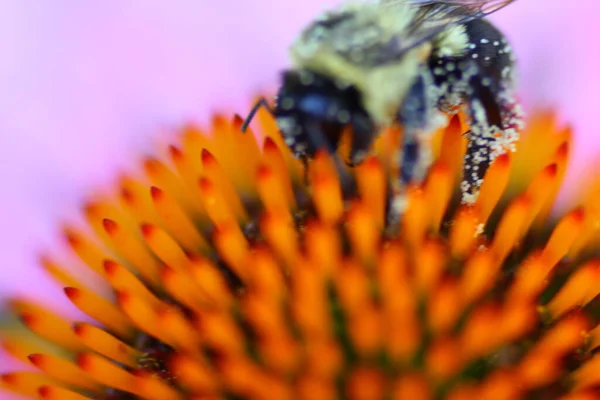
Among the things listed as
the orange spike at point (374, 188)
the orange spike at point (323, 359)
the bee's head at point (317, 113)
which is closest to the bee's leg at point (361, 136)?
the bee's head at point (317, 113)

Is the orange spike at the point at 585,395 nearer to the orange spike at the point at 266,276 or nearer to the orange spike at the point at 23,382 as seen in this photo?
the orange spike at the point at 266,276

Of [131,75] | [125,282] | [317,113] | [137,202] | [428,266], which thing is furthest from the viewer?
[131,75]

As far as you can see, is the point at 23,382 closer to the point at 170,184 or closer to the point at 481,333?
the point at 170,184

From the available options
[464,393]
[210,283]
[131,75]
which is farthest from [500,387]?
[131,75]

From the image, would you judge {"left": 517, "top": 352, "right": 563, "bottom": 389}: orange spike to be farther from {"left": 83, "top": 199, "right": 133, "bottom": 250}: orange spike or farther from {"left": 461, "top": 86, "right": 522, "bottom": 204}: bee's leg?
{"left": 83, "top": 199, "right": 133, "bottom": 250}: orange spike

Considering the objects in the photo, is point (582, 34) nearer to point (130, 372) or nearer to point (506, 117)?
point (506, 117)
